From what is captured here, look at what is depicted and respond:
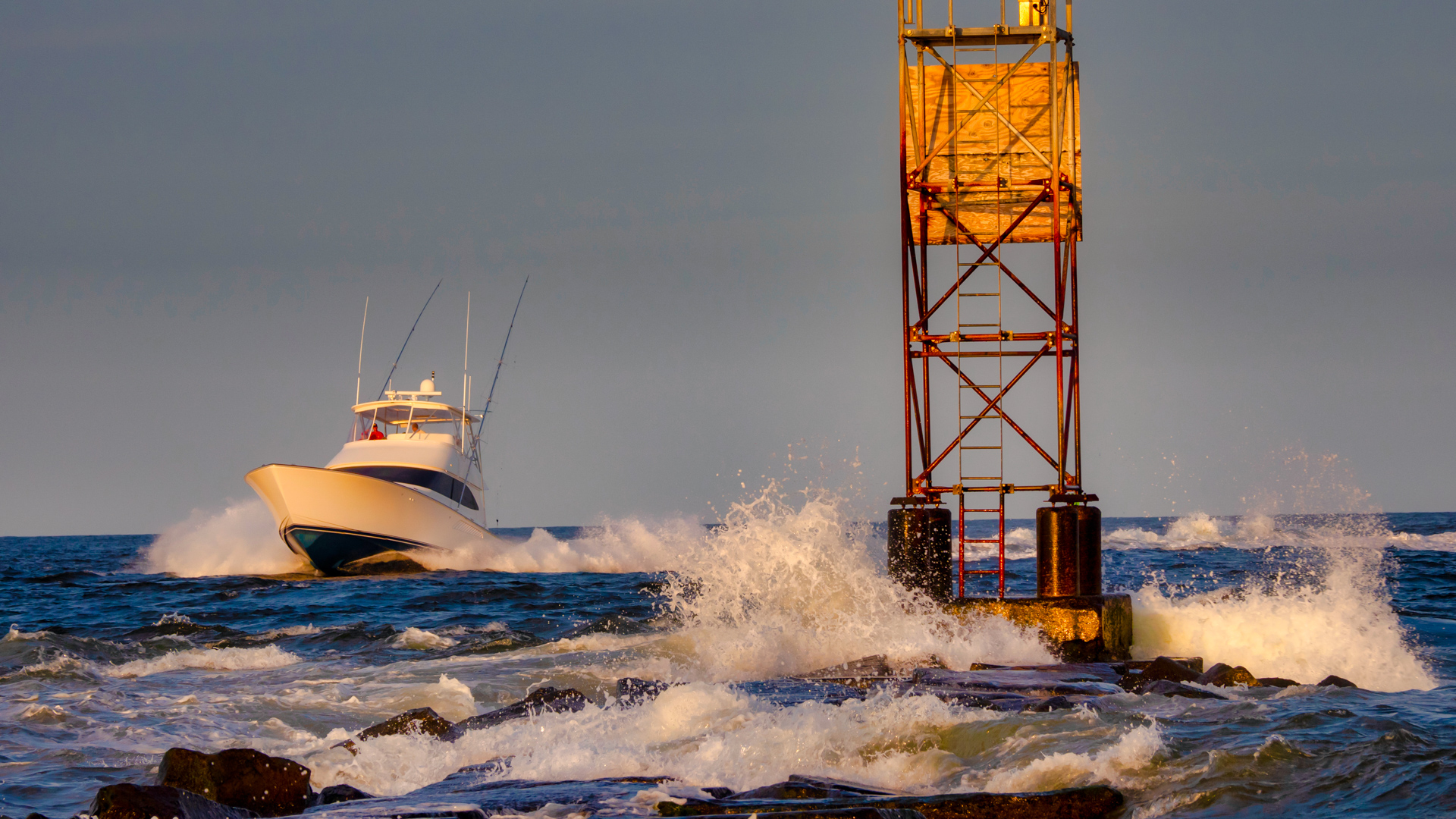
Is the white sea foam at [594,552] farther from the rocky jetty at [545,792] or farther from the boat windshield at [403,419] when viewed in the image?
the rocky jetty at [545,792]

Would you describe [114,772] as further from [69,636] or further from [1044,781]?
[69,636]

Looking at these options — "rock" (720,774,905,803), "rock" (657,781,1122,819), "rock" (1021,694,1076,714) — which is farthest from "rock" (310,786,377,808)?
"rock" (1021,694,1076,714)

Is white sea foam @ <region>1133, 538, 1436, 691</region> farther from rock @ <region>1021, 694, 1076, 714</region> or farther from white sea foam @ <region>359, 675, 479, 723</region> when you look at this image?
white sea foam @ <region>359, 675, 479, 723</region>

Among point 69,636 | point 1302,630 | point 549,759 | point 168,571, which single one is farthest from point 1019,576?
point 168,571

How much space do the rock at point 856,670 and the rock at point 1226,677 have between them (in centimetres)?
259

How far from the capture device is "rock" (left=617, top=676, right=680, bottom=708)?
8.49 m

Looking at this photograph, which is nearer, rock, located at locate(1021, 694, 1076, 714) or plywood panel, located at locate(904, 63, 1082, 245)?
rock, located at locate(1021, 694, 1076, 714)

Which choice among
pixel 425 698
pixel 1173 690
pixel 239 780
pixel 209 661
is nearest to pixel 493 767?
pixel 239 780

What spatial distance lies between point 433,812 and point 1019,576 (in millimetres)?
20170

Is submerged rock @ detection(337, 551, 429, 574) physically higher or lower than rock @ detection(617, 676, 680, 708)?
lower

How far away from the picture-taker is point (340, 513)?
92.3ft

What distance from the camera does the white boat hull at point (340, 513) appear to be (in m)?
27.8

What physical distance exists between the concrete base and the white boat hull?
20263 millimetres

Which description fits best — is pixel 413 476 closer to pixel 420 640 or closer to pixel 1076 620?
pixel 420 640
